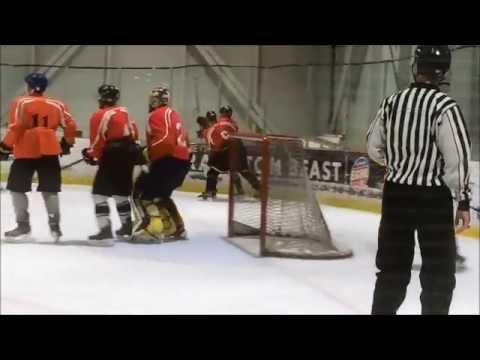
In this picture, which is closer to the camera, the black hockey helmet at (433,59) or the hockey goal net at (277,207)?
the black hockey helmet at (433,59)

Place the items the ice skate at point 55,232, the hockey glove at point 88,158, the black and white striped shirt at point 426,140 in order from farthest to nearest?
the ice skate at point 55,232
the hockey glove at point 88,158
the black and white striped shirt at point 426,140

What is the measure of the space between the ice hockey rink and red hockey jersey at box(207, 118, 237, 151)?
128mm

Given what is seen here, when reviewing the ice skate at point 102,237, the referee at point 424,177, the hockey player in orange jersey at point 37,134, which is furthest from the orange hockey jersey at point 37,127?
the referee at point 424,177

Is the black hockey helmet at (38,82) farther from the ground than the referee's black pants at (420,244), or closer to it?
farther from the ground

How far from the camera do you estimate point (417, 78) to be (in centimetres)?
131

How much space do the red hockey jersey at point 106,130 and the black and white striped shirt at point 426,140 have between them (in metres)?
0.55

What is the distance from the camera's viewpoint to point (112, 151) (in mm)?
1420

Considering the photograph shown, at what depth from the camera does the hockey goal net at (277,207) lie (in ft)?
5.08

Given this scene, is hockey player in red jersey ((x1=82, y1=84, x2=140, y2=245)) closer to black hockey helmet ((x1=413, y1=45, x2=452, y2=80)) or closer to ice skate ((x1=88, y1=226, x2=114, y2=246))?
ice skate ((x1=88, y1=226, x2=114, y2=246))

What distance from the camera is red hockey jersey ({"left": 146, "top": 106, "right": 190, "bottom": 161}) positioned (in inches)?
55.7

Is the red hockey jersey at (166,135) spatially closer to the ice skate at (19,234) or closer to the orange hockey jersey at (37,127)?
the orange hockey jersey at (37,127)

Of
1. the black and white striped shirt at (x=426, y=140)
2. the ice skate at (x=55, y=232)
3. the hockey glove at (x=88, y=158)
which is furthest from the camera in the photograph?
the ice skate at (x=55, y=232)

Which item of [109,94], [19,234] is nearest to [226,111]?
[109,94]
